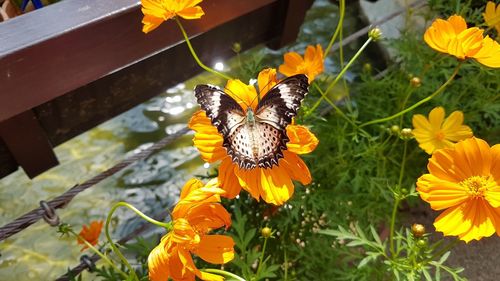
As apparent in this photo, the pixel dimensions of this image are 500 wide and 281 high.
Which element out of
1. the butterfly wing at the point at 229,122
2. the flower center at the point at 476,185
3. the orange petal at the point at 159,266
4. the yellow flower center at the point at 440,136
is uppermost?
the butterfly wing at the point at 229,122

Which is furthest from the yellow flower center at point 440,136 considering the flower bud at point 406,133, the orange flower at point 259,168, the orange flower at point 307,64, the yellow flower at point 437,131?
the orange flower at point 259,168

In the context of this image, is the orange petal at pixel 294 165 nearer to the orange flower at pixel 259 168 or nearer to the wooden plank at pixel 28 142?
the orange flower at pixel 259 168

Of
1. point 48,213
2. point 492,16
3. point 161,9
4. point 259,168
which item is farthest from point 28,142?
point 492,16

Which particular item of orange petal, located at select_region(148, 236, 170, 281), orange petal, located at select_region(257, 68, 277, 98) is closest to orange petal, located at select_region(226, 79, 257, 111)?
orange petal, located at select_region(257, 68, 277, 98)

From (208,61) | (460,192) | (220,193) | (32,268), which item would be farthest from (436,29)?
(32,268)

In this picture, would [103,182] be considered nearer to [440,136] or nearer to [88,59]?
[88,59]

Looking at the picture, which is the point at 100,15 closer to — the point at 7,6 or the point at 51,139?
the point at 7,6

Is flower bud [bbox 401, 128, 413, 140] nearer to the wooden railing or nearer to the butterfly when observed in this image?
the butterfly
